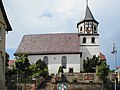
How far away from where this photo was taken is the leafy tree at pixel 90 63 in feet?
247

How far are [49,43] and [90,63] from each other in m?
13.8

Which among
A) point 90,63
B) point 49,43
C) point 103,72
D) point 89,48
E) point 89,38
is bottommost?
→ point 103,72

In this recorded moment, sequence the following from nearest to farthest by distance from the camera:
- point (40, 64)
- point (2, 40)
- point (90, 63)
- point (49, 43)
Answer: point (2, 40) → point (90, 63) → point (40, 64) → point (49, 43)

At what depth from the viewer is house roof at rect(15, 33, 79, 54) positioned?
81.6 meters

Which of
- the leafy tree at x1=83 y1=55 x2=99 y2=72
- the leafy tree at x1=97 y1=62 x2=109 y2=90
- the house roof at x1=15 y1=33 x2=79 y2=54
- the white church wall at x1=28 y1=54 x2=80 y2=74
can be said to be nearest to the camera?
→ the leafy tree at x1=97 y1=62 x2=109 y2=90

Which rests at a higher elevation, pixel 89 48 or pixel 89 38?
pixel 89 38

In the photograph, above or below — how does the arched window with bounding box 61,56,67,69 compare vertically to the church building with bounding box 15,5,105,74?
below

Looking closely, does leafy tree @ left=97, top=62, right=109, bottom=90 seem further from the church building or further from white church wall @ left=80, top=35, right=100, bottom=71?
white church wall @ left=80, top=35, right=100, bottom=71

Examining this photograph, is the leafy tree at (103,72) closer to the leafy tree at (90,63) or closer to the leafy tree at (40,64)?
the leafy tree at (90,63)

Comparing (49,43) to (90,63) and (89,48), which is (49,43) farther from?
(90,63)

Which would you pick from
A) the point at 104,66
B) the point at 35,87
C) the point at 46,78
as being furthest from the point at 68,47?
the point at 35,87

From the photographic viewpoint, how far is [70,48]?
3191 inches

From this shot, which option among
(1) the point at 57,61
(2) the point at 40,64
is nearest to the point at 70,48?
(1) the point at 57,61

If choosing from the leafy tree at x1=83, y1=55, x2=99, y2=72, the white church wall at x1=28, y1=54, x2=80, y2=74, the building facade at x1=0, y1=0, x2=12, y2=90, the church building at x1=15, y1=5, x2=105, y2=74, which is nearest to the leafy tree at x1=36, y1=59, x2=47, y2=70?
the white church wall at x1=28, y1=54, x2=80, y2=74
